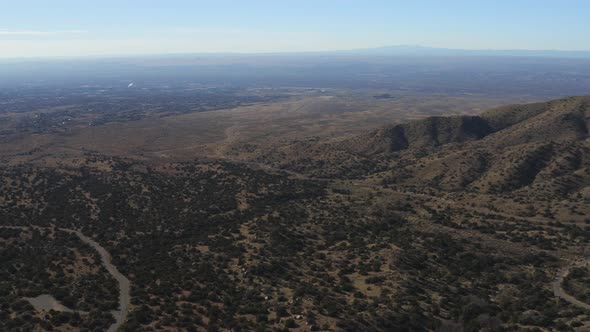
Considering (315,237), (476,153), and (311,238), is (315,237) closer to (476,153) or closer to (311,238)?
(311,238)

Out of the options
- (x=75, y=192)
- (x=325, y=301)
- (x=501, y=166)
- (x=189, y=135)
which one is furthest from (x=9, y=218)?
(x=189, y=135)

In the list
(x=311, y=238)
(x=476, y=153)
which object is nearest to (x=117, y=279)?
(x=311, y=238)

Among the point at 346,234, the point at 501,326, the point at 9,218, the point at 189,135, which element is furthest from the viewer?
the point at 189,135

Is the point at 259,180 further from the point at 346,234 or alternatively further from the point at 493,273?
the point at 493,273

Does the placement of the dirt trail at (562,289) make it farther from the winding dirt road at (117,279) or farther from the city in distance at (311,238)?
the winding dirt road at (117,279)

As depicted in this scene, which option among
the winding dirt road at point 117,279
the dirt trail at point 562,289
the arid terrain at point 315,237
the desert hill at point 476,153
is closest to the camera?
the dirt trail at point 562,289

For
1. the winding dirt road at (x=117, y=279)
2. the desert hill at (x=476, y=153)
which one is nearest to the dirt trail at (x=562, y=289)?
the desert hill at (x=476, y=153)

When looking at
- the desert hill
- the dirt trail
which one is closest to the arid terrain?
the dirt trail

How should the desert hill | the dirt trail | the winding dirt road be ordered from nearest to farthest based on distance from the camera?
the dirt trail < the winding dirt road < the desert hill

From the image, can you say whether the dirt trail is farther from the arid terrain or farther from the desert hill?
the desert hill
